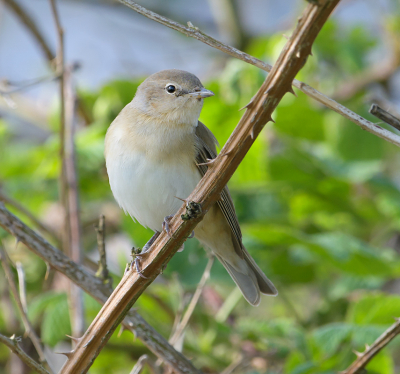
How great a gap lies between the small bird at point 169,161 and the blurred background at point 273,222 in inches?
9.8

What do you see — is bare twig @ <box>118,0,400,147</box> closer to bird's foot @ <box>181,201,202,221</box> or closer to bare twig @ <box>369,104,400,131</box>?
bare twig @ <box>369,104,400,131</box>

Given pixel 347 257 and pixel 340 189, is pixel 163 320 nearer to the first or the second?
pixel 347 257

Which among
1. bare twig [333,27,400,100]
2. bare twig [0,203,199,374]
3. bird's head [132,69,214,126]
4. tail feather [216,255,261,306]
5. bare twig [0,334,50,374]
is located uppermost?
bare twig [333,27,400,100]

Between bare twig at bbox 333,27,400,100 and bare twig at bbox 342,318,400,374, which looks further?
bare twig at bbox 333,27,400,100

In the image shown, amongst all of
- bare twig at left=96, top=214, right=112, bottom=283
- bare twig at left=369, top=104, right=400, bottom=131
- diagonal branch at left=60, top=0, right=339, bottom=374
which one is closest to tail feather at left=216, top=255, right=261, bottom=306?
bare twig at left=96, top=214, right=112, bottom=283

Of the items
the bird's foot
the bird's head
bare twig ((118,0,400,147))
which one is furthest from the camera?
the bird's head

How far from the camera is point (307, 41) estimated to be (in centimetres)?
133

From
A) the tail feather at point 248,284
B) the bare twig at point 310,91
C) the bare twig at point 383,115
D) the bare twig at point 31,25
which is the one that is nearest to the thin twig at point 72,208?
the bare twig at point 31,25

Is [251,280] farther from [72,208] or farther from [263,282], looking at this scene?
[72,208]

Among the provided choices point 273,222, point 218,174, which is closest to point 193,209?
point 218,174

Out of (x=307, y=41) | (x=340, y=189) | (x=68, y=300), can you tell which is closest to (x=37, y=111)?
(x=68, y=300)

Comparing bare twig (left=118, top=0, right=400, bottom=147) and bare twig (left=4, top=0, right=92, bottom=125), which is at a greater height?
bare twig (left=4, top=0, right=92, bottom=125)

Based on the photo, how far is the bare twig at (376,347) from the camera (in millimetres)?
1913

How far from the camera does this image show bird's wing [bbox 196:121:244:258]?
2.73 m
